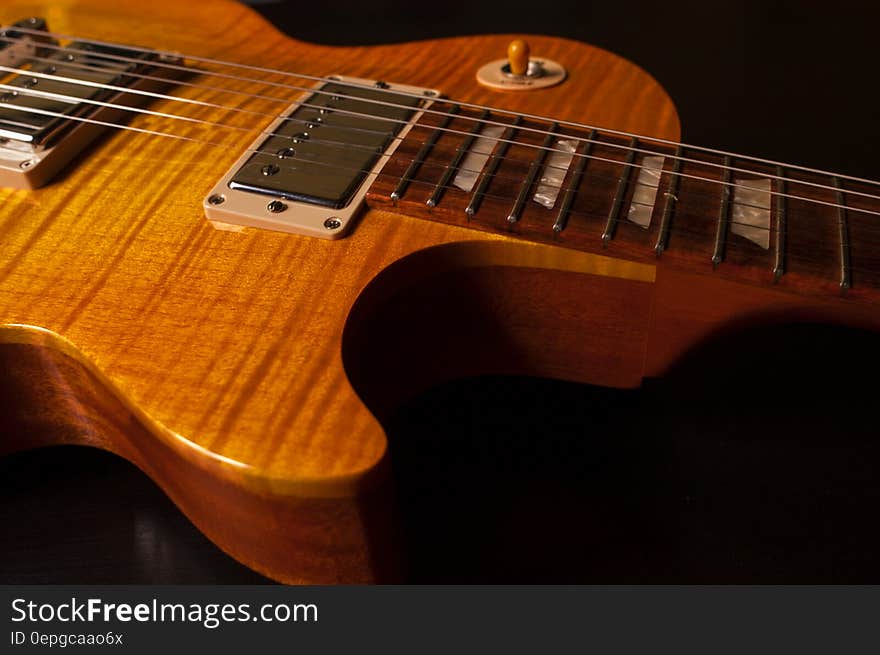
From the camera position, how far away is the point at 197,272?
62 cm

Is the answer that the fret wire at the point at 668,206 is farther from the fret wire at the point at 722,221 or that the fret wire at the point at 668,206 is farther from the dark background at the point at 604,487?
the dark background at the point at 604,487

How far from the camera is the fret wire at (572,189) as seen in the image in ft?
2.08

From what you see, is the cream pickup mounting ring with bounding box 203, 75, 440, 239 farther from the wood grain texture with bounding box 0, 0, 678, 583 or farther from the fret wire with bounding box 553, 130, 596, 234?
the fret wire with bounding box 553, 130, 596, 234

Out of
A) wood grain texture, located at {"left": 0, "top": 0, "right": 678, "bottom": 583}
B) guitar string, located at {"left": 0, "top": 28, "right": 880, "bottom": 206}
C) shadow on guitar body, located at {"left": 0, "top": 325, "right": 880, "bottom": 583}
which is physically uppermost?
guitar string, located at {"left": 0, "top": 28, "right": 880, "bottom": 206}

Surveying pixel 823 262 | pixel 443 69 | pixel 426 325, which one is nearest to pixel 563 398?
pixel 426 325

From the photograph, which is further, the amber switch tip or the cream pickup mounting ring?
the amber switch tip

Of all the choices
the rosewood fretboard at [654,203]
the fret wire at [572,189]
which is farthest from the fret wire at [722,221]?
the fret wire at [572,189]

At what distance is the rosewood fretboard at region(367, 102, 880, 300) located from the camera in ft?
1.99

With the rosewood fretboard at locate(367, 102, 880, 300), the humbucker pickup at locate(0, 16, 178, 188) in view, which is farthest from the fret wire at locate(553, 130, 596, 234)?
the humbucker pickup at locate(0, 16, 178, 188)

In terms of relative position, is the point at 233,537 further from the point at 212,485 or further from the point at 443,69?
the point at 443,69

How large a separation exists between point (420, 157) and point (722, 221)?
251 millimetres

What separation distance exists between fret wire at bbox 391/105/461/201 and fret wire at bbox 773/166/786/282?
0.95ft

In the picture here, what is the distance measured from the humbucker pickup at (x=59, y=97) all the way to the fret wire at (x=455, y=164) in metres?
0.32

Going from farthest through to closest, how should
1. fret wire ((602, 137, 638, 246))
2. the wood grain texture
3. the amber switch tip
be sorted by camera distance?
the amber switch tip → fret wire ((602, 137, 638, 246)) → the wood grain texture
